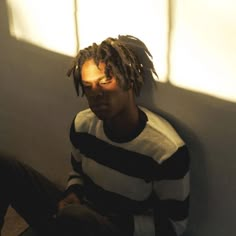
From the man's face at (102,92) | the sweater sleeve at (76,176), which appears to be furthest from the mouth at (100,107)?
the sweater sleeve at (76,176)

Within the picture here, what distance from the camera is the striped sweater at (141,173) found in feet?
3.92

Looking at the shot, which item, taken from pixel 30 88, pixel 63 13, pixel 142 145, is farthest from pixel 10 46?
pixel 142 145

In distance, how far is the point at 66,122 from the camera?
1.54 meters

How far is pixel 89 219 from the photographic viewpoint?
1.23 meters

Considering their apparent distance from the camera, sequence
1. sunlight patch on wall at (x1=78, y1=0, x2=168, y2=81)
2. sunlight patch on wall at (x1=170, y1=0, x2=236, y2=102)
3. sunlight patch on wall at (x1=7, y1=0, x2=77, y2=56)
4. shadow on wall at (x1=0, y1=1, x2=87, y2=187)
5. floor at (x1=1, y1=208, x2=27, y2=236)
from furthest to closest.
Answer: floor at (x1=1, y1=208, x2=27, y2=236) → shadow on wall at (x1=0, y1=1, x2=87, y2=187) → sunlight patch on wall at (x1=7, y1=0, x2=77, y2=56) → sunlight patch on wall at (x1=78, y1=0, x2=168, y2=81) → sunlight patch on wall at (x1=170, y1=0, x2=236, y2=102)

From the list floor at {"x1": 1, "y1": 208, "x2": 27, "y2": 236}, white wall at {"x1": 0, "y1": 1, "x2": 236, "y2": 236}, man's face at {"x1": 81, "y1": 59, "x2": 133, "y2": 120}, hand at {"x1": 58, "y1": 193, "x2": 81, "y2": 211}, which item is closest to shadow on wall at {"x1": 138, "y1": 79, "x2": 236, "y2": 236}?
white wall at {"x1": 0, "y1": 1, "x2": 236, "y2": 236}

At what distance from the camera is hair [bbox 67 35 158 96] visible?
1146 mm

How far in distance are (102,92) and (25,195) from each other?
466 millimetres

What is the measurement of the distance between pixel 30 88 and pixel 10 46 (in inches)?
Result: 6.0

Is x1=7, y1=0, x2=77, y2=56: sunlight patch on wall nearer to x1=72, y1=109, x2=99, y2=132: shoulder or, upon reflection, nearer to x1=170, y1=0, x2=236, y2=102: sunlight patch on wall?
x1=72, y1=109, x2=99, y2=132: shoulder

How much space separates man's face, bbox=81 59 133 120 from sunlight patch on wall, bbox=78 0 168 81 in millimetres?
121

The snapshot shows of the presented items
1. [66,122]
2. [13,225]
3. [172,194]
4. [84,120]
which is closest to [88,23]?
[84,120]

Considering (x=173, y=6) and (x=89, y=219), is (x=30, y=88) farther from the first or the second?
(x=173, y=6)

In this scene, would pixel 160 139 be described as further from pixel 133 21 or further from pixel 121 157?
pixel 133 21
